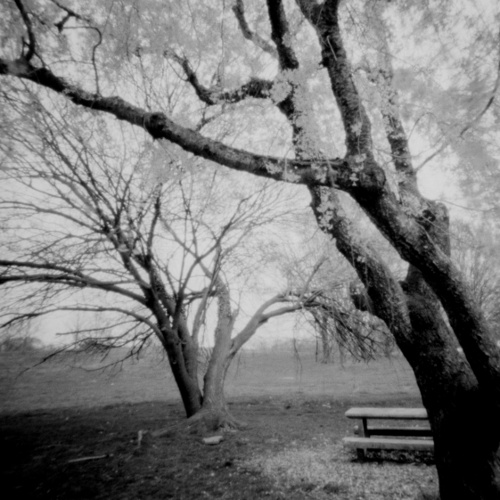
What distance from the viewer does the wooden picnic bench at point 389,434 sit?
5.01 metres

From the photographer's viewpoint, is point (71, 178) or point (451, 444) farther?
point (71, 178)

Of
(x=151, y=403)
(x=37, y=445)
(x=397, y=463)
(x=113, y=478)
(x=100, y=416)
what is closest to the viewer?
(x=113, y=478)

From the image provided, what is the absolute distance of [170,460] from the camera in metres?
5.59

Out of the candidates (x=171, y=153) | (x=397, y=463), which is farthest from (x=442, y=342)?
(x=171, y=153)

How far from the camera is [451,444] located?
3072 mm

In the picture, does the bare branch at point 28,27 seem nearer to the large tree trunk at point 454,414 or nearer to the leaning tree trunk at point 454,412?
the leaning tree trunk at point 454,412

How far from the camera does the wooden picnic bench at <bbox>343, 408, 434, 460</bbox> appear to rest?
5.01 meters

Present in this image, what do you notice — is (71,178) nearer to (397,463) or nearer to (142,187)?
(142,187)

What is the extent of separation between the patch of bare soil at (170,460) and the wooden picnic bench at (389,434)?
30cm

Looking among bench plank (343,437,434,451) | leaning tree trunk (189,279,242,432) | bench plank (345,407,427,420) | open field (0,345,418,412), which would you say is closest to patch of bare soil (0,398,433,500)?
bench plank (343,437,434,451)

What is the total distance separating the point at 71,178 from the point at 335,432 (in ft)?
25.4

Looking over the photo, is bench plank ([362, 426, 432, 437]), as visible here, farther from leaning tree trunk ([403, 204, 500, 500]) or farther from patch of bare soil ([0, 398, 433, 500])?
leaning tree trunk ([403, 204, 500, 500])

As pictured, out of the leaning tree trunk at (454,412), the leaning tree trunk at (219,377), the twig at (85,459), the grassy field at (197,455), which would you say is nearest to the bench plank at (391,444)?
the grassy field at (197,455)

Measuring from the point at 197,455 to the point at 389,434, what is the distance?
378 centimetres
